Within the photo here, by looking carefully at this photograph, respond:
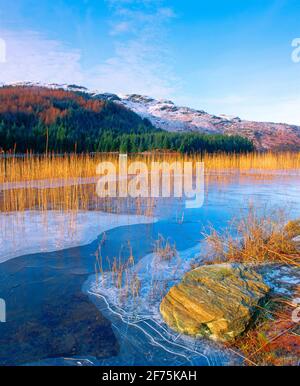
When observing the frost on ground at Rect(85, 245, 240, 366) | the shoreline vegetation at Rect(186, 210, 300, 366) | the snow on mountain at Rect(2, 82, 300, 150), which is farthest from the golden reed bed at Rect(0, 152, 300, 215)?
the snow on mountain at Rect(2, 82, 300, 150)

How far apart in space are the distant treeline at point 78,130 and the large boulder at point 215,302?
10143mm

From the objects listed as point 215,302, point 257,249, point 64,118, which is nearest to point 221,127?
point 64,118

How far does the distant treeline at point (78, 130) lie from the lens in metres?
12.9

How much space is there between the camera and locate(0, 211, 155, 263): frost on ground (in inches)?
123

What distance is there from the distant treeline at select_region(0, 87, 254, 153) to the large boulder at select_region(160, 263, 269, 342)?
33.3ft

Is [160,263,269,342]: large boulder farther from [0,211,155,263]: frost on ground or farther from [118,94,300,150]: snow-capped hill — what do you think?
[118,94,300,150]: snow-capped hill

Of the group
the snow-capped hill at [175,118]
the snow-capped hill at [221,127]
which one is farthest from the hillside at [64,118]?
the snow-capped hill at [221,127]

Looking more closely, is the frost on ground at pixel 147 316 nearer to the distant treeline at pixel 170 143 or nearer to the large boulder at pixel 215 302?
the large boulder at pixel 215 302

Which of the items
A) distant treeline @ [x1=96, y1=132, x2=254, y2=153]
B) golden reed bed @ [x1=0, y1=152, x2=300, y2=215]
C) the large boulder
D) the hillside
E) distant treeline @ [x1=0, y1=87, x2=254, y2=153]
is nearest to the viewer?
the large boulder

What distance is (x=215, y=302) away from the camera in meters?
1.87

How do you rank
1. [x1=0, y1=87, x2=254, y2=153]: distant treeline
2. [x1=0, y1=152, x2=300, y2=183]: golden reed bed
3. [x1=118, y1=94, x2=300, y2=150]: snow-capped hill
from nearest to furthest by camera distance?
[x1=0, y1=152, x2=300, y2=183]: golden reed bed
[x1=0, y1=87, x2=254, y2=153]: distant treeline
[x1=118, y1=94, x2=300, y2=150]: snow-capped hill

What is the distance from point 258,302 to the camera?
189 cm

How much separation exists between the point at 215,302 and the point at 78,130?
1683 cm

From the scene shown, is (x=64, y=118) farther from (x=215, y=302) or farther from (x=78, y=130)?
(x=215, y=302)
